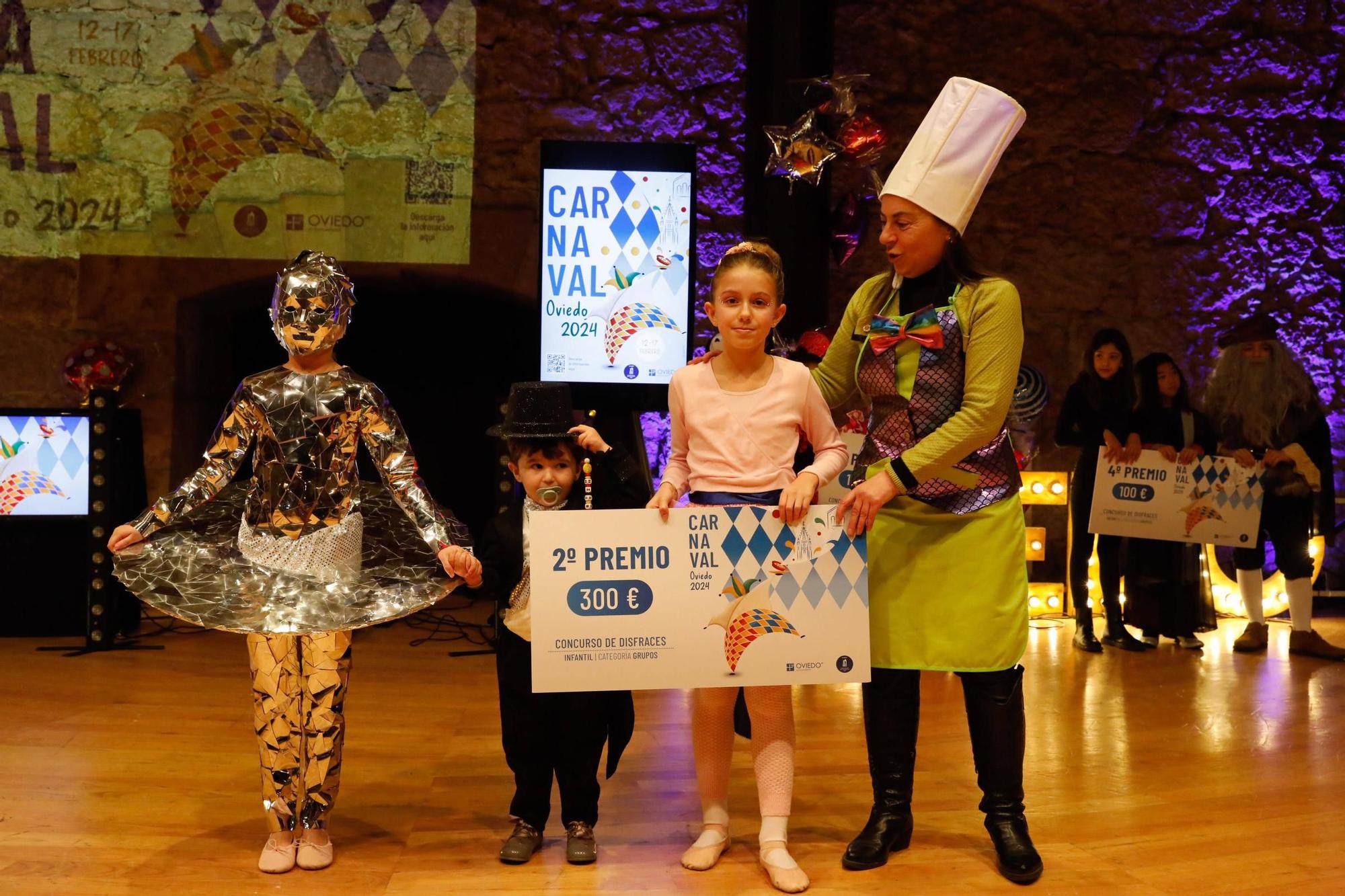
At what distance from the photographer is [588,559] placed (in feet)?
7.92

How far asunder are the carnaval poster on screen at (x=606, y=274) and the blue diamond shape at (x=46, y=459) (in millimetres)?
2212

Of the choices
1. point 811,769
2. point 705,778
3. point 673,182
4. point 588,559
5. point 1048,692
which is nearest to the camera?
point 588,559

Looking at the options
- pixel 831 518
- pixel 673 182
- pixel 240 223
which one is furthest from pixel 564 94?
pixel 831 518

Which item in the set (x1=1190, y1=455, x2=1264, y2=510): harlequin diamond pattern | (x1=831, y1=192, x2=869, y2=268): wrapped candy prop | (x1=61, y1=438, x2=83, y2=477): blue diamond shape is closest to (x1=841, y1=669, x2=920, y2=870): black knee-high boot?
(x1=831, y1=192, x2=869, y2=268): wrapped candy prop

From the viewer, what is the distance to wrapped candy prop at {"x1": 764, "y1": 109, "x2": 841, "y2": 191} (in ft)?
13.5

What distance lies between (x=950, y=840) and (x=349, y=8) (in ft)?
17.0

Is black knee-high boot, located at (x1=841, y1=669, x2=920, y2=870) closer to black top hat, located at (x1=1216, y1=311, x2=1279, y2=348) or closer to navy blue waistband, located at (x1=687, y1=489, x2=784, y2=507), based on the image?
navy blue waistband, located at (x1=687, y1=489, x2=784, y2=507)

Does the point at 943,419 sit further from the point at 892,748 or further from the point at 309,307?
the point at 309,307

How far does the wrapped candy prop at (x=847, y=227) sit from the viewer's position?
4.75 m

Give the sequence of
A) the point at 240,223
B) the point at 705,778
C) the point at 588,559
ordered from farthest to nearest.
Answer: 1. the point at 240,223
2. the point at 705,778
3. the point at 588,559

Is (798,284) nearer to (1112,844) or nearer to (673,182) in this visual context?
(673,182)

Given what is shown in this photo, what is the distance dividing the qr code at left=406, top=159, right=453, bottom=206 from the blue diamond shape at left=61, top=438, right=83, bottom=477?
2.05 m

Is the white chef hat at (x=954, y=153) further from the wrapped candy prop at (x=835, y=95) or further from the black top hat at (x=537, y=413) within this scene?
the wrapped candy prop at (x=835, y=95)

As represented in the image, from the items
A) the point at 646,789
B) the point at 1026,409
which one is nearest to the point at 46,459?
the point at 646,789
